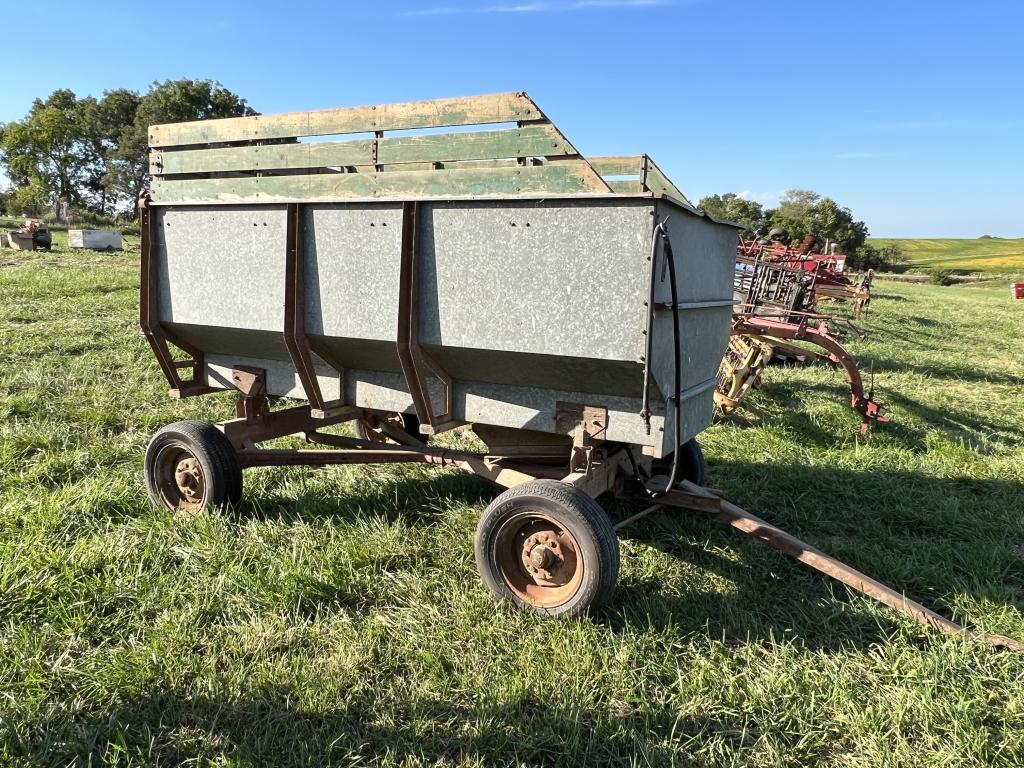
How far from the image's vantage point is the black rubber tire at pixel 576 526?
116 inches

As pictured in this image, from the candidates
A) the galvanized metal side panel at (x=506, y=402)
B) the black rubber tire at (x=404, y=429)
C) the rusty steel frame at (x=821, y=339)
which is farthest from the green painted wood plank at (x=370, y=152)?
the rusty steel frame at (x=821, y=339)

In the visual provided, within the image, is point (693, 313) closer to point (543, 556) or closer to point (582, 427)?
point (582, 427)

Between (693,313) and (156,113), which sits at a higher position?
(156,113)

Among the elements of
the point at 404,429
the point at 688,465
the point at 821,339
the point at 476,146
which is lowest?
the point at 688,465

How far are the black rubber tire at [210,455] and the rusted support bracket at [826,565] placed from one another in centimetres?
250

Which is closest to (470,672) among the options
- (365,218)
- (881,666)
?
(881,666)

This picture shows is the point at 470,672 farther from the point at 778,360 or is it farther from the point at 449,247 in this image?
the point at 778,360


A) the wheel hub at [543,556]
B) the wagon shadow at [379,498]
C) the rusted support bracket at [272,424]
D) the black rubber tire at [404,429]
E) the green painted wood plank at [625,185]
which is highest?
the green painted wood plank at [625,185]

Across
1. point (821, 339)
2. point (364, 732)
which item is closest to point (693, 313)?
point (364, 732)

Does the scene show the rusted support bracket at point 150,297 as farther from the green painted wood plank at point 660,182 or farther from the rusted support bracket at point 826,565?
the rusted support bracket at point 826,565

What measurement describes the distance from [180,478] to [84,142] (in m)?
70.2

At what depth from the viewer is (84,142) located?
6009 centimetres

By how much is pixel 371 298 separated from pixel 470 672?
1.82 metres

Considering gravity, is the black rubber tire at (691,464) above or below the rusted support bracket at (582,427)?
below
